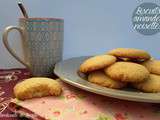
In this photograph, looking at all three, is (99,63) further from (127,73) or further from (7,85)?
A: (7,85)

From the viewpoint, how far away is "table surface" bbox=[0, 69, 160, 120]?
0.41 metres

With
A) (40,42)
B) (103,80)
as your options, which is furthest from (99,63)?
(40,42)

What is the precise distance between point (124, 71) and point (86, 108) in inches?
3.8

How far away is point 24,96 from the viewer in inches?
17.9

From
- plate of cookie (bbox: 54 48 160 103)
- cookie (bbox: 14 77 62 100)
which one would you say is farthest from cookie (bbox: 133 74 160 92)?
cookie (bbox: 14 77 62 100)

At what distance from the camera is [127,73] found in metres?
0.45

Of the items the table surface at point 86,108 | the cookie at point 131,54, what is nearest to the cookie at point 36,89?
the table surface at point 86,108

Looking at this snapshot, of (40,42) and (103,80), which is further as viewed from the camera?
(40,42)

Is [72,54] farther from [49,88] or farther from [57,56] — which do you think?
[49,88]

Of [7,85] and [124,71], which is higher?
[124,71]

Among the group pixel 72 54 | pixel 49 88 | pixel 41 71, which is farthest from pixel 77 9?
pixel 49 88

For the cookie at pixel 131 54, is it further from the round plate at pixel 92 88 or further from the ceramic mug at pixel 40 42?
the ceramic mug at pixel 40 42

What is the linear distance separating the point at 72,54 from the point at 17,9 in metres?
0.23

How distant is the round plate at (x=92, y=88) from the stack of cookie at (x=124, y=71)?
17 millimetres
